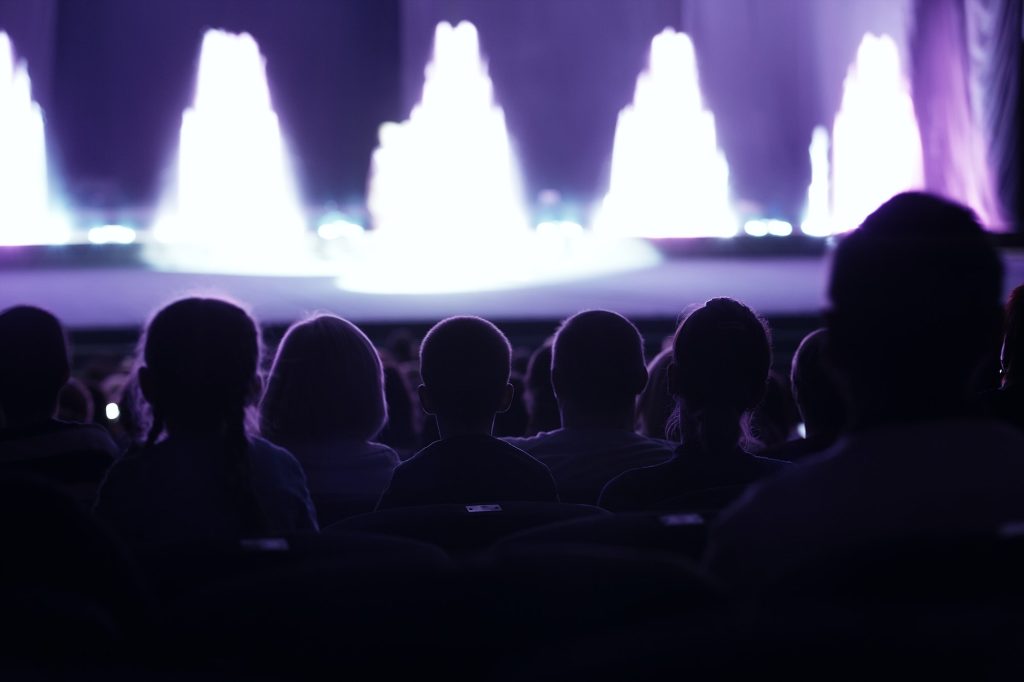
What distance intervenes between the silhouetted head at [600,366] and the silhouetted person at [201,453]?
820 millimetres

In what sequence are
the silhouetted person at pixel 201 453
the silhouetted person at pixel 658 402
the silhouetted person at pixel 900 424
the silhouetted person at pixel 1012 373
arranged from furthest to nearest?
the silhouetted person at pixel 658 402, the silhouetted person at pixel 1012 373, the silhouetted person at pixel 201 453, the silhouetted person at pixel 900 424

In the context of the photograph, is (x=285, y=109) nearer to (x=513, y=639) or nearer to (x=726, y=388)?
(x=726, y=388)

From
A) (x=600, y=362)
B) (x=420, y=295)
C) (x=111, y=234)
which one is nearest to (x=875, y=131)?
(x=420, y=295)

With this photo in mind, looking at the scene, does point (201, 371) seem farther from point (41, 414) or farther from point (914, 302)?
point (914, 302)

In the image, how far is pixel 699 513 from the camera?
1278mm

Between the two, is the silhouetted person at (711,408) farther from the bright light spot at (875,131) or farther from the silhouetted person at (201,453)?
the bright light spot at (875,131)

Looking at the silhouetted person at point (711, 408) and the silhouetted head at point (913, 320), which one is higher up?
the silhouetted head at point (913, 320)

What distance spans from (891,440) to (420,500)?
1084 mm

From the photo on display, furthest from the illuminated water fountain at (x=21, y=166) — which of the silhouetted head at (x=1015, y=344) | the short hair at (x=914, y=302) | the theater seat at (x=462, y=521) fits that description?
the short hair at (x=914, y=302)

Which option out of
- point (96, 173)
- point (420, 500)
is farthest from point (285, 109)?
point (420, 500)

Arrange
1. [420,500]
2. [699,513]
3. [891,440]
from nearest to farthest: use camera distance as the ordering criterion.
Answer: [891,440] → [699,513] → [420,500]

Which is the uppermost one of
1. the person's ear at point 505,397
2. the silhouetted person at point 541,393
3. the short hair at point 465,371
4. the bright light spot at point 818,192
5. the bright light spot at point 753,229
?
the bright light spot at point 818,192

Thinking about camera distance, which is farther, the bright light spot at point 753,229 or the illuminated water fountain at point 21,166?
the bright light spot at point 753,229

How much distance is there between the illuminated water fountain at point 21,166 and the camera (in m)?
7.48
